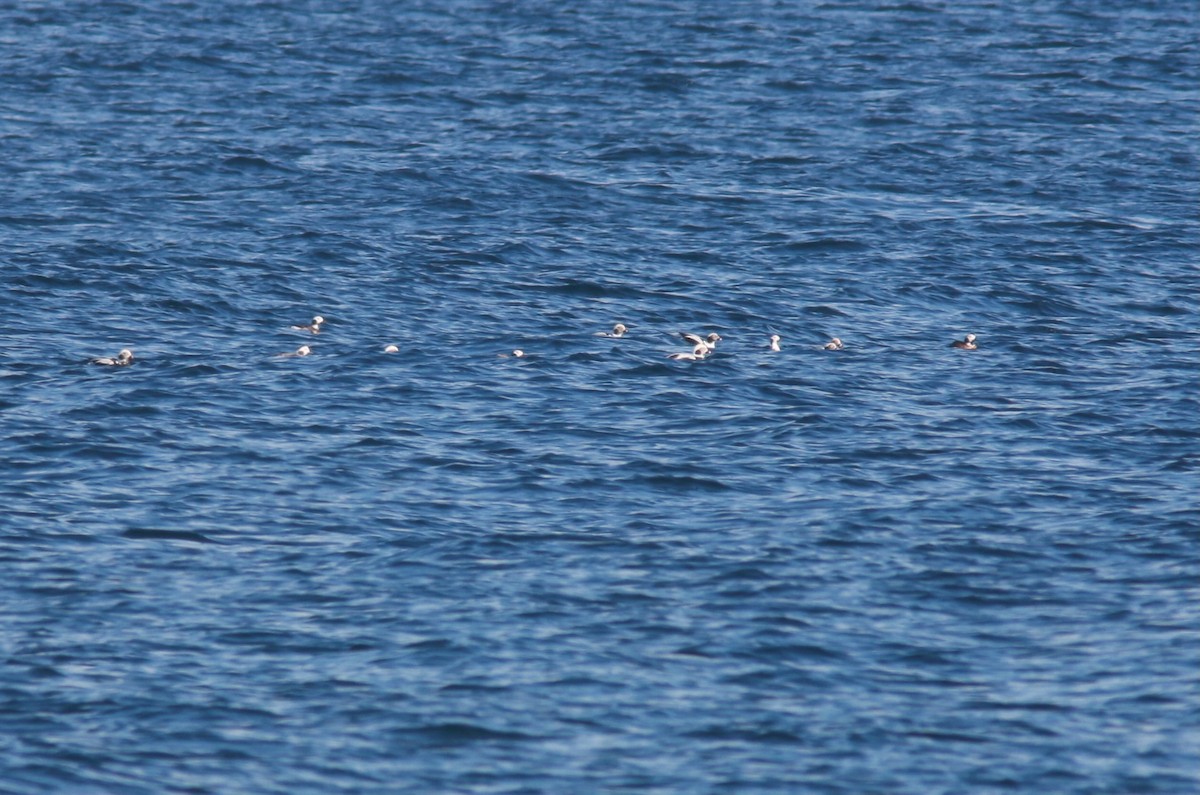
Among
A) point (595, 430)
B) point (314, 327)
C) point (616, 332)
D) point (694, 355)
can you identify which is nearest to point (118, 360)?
point (314, 327)

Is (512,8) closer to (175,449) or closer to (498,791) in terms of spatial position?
(175,449)

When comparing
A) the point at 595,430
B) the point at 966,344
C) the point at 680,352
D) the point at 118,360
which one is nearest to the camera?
the point at 595,430

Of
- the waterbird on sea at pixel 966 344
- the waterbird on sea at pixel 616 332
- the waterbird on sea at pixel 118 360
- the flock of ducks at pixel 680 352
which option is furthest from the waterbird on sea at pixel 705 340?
the waterbird on sea at pixel 118 360

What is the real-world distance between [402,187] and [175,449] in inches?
850

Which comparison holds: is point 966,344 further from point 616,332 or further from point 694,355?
point 616,332

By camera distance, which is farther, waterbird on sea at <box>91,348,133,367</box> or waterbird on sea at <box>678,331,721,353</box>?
waterbird on sea at <box>678,331,721,353</box>

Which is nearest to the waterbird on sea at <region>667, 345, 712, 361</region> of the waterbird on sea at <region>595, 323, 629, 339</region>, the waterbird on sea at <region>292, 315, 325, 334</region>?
the waterbird on sea at <region>595, 323, 629, 339</region>

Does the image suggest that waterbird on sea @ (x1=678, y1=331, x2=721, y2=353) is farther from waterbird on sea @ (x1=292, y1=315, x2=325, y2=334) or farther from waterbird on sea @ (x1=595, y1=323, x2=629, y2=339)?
waterbird on sea @ (x1=292, y1=315, x2=325, y2=334)

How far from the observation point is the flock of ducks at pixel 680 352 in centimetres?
3822

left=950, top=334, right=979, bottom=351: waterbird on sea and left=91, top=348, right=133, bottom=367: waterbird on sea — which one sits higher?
left=91, top=348, right=133, bottom=367: waterbird on sea

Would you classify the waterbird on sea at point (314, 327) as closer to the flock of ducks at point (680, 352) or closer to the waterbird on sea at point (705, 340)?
the flock of ducks at point (680, 352)

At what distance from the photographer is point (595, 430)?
116 ft

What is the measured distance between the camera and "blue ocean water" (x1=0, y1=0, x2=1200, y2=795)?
2370 centimetres

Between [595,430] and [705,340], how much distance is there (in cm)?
657
